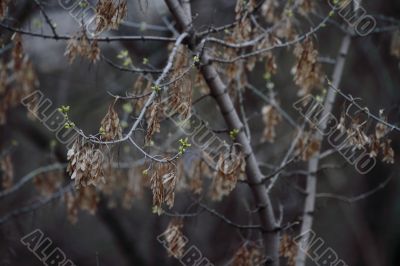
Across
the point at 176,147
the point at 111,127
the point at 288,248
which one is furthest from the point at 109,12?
the point at 176,147

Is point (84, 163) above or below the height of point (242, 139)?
below

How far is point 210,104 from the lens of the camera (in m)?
7.67

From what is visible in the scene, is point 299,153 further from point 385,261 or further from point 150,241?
point 385,261

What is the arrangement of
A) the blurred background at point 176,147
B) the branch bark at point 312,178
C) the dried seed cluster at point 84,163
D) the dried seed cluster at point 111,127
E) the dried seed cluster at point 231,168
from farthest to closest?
the blurred background at point 176,147, the branch bark at point 312,178, the dried seed cluster at point 231,168, the dried seed cluster at point 111,127, the dried seed cluster at point 84,163

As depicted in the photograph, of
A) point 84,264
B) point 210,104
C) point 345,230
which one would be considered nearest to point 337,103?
point 210,104

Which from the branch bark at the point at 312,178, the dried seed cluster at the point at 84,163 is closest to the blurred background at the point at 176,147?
the branch bark at the point at 312,178

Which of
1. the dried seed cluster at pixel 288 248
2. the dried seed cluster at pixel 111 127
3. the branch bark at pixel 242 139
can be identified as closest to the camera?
the dried seed cluster at pixel 111 127

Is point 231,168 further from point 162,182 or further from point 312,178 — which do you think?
point 312,178

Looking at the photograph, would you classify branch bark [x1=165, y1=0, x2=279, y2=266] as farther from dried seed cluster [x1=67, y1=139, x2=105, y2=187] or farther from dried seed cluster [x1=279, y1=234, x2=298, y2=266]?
dried seed cluster [x1=67, y1=139, x2=105, y2=187]

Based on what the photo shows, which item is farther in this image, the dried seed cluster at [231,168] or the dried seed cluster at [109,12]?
the dried seed cluster at [231,168]

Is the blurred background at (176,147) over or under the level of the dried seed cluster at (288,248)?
over

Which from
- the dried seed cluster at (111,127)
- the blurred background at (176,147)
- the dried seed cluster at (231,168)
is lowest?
the dried seed cluster at (231,168)

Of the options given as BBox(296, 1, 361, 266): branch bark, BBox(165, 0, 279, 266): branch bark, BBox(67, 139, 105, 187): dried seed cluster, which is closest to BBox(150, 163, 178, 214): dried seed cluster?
BBox(67, 139, 105, 187): dried seed cluster

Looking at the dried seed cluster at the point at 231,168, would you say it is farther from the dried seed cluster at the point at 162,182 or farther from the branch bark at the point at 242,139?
the dried seed cluster at the point at 162,182
